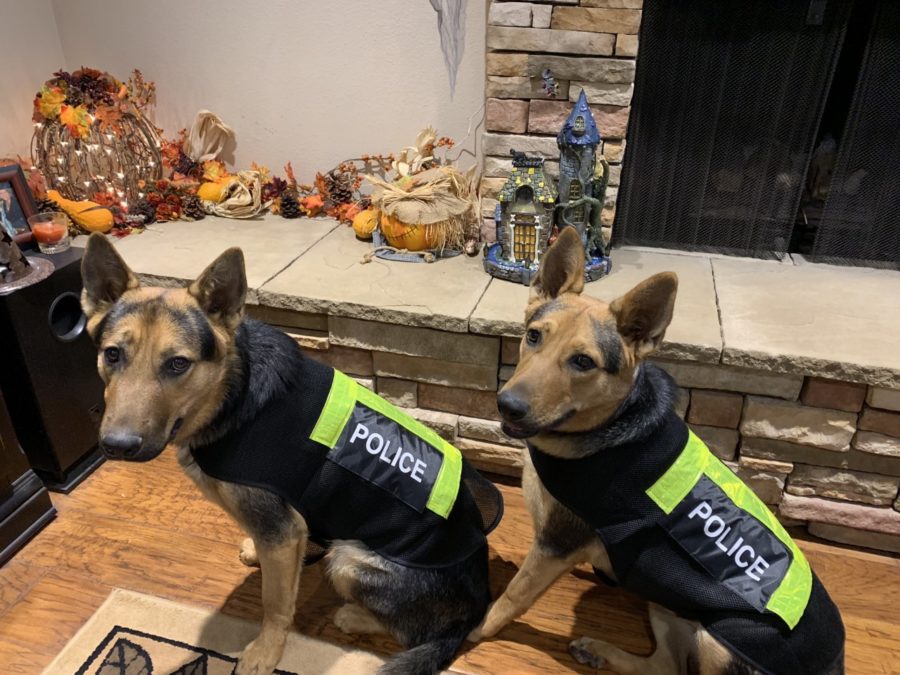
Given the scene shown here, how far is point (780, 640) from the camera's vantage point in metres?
1.57

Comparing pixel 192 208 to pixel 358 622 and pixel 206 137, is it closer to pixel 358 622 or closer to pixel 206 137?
pixel 206 137

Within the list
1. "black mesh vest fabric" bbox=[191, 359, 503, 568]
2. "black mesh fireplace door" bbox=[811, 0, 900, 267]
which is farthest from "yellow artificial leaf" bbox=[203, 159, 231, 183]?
"black mesh fireplace door" bbox=[811, 0, 900, 267]

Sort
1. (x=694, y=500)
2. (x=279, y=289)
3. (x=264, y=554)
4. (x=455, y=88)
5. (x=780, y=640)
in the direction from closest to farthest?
1. (x=780, y=640)
2. (x=694, y=500)
3. (x=264, y=554)
4. (x=279, y=289)
5. (x=455, y=88)

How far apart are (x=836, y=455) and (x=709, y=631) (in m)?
1.28

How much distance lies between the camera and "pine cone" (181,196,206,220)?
3.60m

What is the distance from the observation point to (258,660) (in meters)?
2.02

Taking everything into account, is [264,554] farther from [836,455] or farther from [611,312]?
[836,455]

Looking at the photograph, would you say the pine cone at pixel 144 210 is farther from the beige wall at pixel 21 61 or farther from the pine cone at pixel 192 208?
the beige wall at pixel 21 61

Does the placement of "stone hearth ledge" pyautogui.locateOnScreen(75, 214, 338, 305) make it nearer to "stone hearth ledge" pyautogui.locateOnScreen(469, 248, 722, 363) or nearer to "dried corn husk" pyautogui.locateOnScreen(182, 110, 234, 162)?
"dried corn husk" pyautogui.locateOnScreen(182, 110, 234, 162)

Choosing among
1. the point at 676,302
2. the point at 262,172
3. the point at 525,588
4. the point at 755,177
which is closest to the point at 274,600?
the point at 525,588

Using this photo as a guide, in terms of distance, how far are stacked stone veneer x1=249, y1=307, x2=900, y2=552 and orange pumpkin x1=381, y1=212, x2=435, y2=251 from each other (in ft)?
2.01

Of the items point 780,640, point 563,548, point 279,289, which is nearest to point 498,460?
point 563,548

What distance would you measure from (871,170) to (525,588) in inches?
101

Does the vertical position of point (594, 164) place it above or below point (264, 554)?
above
